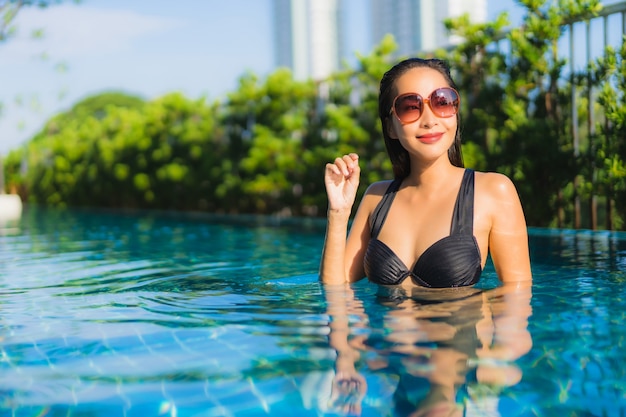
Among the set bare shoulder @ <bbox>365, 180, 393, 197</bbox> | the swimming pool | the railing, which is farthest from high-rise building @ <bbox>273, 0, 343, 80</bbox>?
bare shoulder @ <bbox>365, 180, 393, 197</bbox>

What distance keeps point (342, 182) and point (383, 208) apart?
0.38 m

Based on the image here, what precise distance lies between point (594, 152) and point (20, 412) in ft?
21.6

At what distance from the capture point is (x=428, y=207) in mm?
3514

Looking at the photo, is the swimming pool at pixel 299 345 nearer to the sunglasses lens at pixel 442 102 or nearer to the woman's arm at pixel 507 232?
the woman's arm at pixel 507 232

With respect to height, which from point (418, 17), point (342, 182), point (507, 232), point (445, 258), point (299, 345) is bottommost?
point (299, 345)

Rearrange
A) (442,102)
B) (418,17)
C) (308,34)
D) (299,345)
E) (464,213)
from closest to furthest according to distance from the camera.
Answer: (299,345) < (442,102) < (464,213) < (418,17) < (308,34)

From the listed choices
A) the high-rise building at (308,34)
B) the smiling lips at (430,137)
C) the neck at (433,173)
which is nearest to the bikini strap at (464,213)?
the neck at (433,173)

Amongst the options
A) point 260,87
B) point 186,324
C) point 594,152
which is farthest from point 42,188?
point 186,324

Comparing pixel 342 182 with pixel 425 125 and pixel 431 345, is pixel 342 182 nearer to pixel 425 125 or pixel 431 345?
pixel 425 125

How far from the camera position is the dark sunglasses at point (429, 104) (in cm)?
324

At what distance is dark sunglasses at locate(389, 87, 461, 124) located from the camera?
324 cm

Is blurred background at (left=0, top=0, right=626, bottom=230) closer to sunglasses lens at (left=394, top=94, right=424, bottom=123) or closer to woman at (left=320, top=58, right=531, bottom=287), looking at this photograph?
woman at (left=320, top=58, right=531, bottom=287)

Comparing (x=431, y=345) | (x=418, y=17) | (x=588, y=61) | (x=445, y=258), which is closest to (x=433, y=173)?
(x=445, y=258)

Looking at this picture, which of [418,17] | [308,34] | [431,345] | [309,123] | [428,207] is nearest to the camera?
[431,345]
